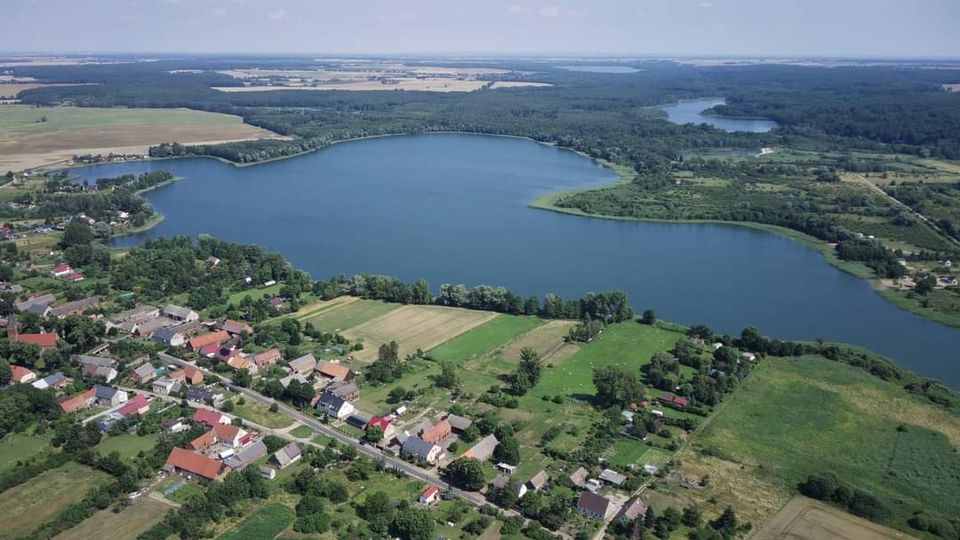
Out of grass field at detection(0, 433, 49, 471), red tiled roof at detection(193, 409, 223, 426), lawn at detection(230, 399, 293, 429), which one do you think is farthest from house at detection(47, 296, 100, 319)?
→ lawn at detection(230, 399, 293, 429)

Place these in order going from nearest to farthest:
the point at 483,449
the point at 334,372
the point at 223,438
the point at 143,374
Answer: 1. the point at 483,449
2. the point at 223,438
3. the point at 143,374
4. the point at 334,372

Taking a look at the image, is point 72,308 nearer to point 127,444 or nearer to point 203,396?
point 203,396

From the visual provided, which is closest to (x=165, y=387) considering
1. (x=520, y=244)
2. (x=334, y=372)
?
(x=334, y=372)

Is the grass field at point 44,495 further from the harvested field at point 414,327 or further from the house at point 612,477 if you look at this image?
the house at point 612,477

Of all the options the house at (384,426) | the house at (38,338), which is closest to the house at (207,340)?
the house at (38,338)

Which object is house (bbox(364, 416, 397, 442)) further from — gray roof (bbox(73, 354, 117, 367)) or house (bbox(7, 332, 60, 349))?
house (bbox(7, 332, 60, 349))
